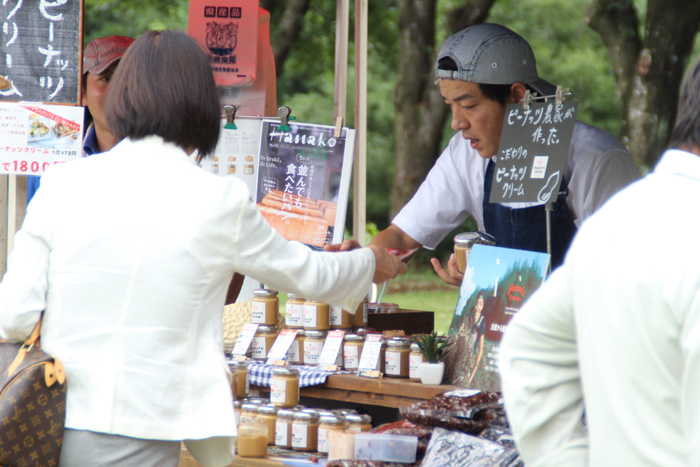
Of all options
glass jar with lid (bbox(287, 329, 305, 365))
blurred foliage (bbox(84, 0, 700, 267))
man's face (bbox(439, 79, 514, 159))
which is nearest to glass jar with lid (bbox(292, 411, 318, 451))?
glass jar with lid (bbox(287, 329, 305, 365))

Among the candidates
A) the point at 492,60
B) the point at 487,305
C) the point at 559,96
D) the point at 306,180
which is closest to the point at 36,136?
the point at 306,180

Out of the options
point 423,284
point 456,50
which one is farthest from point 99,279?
point 423,284

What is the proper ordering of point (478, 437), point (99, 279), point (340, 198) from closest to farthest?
point (99, 279) < point (478, 437) < point (340, 198)

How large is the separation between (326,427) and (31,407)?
107 cm

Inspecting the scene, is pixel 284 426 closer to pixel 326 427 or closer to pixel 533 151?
pixel 326 427

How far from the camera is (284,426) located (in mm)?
2584

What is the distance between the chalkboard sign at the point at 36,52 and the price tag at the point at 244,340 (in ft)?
3.92

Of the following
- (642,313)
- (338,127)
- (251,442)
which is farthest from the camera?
(338,127)

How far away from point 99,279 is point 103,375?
0.20m

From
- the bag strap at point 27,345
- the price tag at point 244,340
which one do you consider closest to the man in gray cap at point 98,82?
the price tag at point 244,340

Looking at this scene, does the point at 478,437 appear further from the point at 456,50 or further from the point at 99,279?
the point at 456,50

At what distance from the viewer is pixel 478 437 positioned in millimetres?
2217

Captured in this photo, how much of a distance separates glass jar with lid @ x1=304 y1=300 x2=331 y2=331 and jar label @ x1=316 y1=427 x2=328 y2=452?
0.42 metres

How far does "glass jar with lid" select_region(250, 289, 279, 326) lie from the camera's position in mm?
2941
